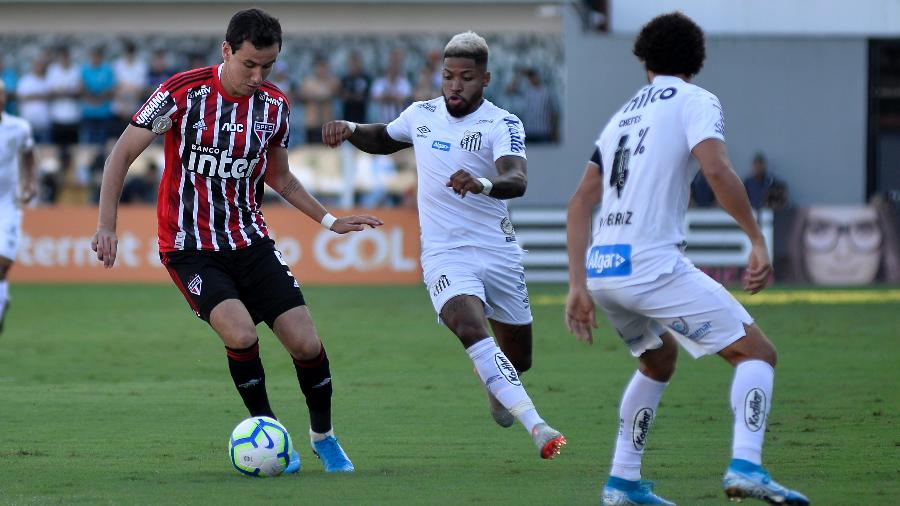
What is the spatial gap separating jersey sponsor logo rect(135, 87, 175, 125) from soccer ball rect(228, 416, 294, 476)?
1715 mm

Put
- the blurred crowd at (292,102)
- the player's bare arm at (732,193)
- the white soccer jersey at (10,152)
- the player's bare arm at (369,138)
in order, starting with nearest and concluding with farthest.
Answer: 1. the player's bare arm at (732,193)
2. the player's bare arm at (369,138)
3. the white soccer jersey at (10,152)
4. the blurred crowd at (292,102)

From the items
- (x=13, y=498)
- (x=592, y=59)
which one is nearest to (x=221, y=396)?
(x=13, y=498)

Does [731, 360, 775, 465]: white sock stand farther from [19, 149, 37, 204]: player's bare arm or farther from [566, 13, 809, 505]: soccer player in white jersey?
[19, 149, 37, 204]: player's bare arm

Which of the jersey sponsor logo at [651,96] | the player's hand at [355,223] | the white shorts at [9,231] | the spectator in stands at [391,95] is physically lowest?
the white shorts at [9,231]

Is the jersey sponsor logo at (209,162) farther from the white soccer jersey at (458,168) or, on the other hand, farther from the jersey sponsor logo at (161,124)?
the white soccer jersey at (458,168)

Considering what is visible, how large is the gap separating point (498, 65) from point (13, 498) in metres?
23.4

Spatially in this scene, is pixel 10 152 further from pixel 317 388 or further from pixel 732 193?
pixel 732 193

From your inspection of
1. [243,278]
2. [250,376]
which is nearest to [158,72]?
[243,278]

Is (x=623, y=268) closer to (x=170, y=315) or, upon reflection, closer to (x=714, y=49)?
(x=170, y=315)

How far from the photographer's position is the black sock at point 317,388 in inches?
322

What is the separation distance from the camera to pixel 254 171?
8250 mm

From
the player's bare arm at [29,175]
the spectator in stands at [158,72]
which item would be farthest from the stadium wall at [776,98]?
the player's bare arm at [29,175]

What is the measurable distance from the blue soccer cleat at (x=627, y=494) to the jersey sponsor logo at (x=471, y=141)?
2417mm

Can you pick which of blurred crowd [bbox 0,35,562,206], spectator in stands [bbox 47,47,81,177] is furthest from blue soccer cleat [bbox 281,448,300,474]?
spectator in stands [bbox 47,47,81,177]
